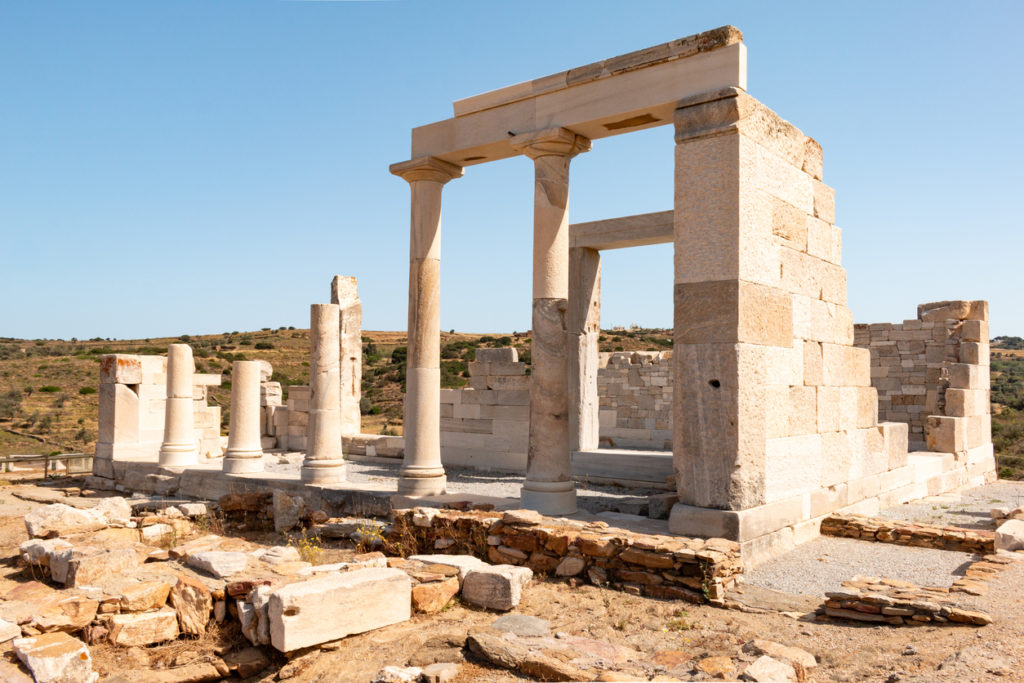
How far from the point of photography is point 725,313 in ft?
23.7

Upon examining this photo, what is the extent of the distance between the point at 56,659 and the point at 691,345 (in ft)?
18.8

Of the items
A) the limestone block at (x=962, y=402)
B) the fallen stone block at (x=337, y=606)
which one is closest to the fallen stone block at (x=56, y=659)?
the fallen stone block at (x=337, y=606)

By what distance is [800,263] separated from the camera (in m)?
8.45

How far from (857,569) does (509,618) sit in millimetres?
3388

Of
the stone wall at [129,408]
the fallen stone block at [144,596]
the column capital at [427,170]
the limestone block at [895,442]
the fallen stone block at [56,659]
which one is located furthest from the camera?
the stone wall at [129,408]

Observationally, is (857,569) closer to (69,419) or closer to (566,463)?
(566,463)

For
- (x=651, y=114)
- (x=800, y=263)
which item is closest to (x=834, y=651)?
(x=800, y=263)

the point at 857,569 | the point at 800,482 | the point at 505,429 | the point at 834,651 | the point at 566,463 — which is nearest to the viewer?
the point at 834,651

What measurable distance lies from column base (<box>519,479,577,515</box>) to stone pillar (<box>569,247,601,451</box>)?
15.9 ft

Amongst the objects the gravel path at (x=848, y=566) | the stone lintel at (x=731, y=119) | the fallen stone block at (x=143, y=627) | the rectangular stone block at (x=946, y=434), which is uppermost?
the stone lintel at (x=731, y=119)

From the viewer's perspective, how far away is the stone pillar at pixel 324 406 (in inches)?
449

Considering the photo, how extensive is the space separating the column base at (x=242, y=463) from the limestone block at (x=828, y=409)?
9.16m

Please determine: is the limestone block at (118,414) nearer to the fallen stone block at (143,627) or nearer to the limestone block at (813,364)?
the fallen stone block at (143,627)

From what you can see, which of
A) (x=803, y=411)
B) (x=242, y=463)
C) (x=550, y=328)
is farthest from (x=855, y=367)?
(x=242, y=463)
